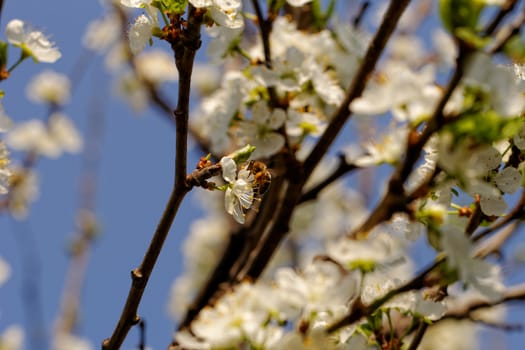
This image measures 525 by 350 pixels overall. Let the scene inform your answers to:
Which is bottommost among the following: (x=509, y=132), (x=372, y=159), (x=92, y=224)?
(x=92, y=224)

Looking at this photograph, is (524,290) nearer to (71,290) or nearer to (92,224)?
(71,290)

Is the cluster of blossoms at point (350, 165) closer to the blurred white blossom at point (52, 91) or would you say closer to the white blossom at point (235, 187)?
the white blossom at point (235, 187)

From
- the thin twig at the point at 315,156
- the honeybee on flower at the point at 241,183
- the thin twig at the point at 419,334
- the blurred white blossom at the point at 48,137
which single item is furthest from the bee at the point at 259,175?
the blurred white blossom at the point at 48,137

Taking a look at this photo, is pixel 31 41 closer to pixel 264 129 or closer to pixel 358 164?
pixel 264 129

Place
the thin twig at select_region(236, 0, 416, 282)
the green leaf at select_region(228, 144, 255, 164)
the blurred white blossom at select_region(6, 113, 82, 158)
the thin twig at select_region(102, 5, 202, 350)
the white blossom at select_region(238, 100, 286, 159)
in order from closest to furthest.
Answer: the thin twig at select_region(102, 5, 202, 350)
the green leaf at select_region(228, 144, 255, 164)
the thin twig at select_region(236, 0, 416, 282)
the white blossom at select_region(238, 100, 286, 159)
the blurred white blossom at select_region(6, 113, 82, 158)

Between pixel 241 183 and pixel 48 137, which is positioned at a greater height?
pixel 241 183

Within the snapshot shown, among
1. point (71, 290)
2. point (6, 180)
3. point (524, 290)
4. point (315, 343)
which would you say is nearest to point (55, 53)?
point (6, 180)

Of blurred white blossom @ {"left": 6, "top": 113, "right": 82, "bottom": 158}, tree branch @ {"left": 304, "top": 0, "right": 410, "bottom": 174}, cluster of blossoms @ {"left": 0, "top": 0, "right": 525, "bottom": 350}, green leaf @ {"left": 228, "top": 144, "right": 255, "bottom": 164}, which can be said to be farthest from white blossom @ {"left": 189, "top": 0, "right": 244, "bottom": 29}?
blurred white blossom @ {"left": 6, "top": 113, "right": 82, "bottom": 158}

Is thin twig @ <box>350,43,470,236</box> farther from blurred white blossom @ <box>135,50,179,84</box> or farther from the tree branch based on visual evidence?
blurred white blossom @ <box>135,50,179,84</box>

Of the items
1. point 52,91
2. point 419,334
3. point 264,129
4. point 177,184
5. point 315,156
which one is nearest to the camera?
point 177,184

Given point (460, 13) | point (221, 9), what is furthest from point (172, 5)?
point (460, 13)

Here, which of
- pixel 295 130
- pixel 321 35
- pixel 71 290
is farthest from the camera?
pixel 71 290

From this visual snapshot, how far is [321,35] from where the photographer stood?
1750 millimetres

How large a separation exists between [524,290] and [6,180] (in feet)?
4.11
